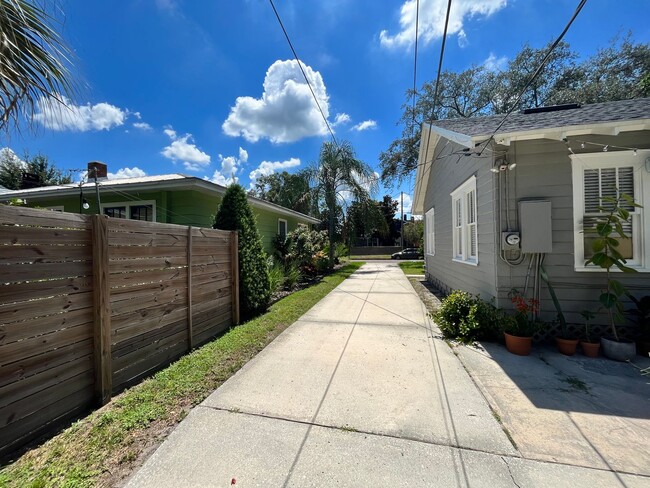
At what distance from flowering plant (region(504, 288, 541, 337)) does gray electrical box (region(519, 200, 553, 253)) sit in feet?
2.62

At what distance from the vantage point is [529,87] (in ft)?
61.8

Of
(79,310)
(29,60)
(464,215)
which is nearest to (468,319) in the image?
(464,215)

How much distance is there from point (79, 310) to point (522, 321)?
18.2 ft

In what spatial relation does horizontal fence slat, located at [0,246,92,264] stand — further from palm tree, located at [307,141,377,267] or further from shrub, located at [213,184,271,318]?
palm tree, located at [307,141,377,267]

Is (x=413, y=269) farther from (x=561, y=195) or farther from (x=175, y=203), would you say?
(x=175, y=203)

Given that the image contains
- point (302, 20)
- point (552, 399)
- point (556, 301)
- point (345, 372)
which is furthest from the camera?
point (302, 20)

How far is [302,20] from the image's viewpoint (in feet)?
18.8

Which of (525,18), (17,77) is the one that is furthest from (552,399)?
(525,18)

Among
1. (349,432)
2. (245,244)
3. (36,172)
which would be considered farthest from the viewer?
(36,172)

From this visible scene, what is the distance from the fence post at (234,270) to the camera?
5270 millimetres

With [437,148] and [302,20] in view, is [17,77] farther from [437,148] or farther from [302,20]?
[437,148]

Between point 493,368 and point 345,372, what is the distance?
195cm

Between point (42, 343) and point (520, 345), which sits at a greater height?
point (42, 343)

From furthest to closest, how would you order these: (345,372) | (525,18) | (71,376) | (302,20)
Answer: (302,20)
(525,18)
(345,372)
(71,376)
